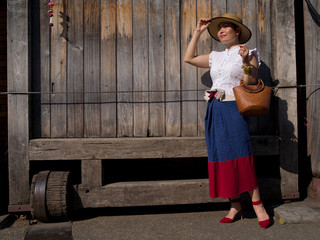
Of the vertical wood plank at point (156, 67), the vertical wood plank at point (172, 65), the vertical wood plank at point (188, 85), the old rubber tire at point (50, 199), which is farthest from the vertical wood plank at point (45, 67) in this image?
the vertical wood plank at point (188, 85)

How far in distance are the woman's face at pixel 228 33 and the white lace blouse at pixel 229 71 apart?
0.09m

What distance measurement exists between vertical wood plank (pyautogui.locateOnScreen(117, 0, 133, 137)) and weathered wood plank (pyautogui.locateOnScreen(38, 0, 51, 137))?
72cm

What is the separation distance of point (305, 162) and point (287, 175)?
1.78 feet

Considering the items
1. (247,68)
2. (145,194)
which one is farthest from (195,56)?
(145,194)

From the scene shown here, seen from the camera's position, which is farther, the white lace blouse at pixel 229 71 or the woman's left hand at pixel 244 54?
the white lace blouse at pixel 229 71

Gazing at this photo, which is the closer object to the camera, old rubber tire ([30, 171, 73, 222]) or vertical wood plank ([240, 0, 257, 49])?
old rubber tire ([30, 171, 73, 222])

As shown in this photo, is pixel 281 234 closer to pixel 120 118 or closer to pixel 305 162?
pixel 305 162

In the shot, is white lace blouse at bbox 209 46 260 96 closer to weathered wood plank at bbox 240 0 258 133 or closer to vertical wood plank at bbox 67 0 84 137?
weathered wood plank at bbox 240 0 258 133

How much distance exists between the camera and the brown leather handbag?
249 cm

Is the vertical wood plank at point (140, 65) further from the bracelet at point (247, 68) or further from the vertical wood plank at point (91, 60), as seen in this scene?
the bracelet at point (247, 68)

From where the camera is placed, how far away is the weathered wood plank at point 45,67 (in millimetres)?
3133

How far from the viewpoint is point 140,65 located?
10.5ft

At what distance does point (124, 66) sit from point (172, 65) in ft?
1.67

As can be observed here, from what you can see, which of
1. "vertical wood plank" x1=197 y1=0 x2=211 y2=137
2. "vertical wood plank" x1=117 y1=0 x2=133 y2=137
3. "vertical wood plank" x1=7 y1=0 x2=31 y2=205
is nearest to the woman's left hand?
"vertical wood plank" x1=197 y1=0 x2=211 y2=137
